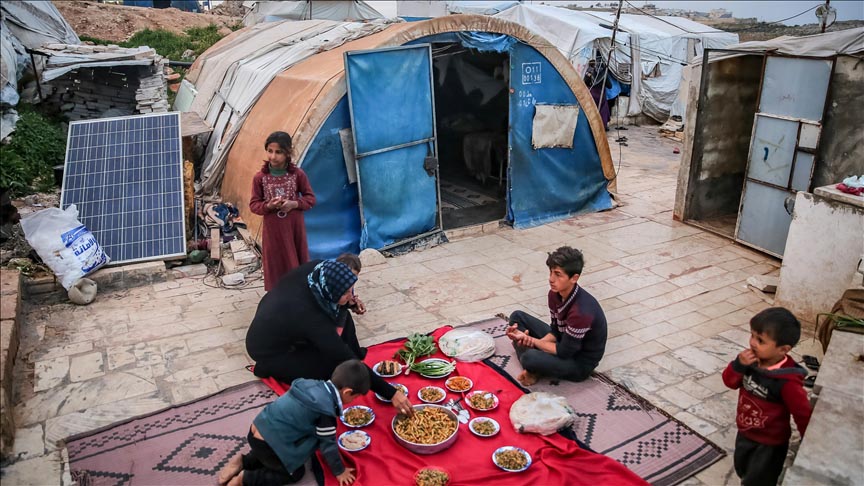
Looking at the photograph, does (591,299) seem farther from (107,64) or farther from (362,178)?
(107,64)

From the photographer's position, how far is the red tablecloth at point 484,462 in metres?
3.72

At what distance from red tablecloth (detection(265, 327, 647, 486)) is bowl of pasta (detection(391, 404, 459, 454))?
56 millimetres

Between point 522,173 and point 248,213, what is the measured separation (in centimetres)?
360

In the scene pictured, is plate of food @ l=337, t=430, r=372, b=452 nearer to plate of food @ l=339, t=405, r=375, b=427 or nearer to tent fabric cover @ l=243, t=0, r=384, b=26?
plate of food @ l=339, t=405, r=375, b=427

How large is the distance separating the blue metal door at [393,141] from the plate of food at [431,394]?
3.00 meters

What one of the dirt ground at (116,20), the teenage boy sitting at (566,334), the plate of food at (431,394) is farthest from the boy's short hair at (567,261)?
the dirt ground at (116,20)

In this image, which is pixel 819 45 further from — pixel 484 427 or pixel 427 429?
pixel 427 429

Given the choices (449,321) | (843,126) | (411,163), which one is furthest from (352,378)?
(843,126)

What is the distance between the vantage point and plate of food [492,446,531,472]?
3768 millimetres

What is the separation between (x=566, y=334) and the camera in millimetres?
4516

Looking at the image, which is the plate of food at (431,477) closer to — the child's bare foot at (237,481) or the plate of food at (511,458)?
the plate of food at (511,458)

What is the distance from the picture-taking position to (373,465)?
3.84 m

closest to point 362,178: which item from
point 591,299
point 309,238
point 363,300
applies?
point 309,238

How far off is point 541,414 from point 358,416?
1258mm
